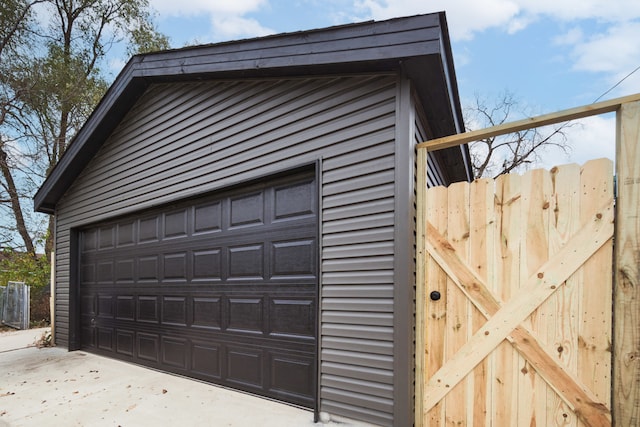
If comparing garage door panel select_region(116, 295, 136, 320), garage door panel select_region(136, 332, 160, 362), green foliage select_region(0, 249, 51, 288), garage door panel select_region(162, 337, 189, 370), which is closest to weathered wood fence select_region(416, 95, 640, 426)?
garage door panel select_region(162, 337, 189, 370)

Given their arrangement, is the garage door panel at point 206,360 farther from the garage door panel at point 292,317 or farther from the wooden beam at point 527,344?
the wooden beam at point 527,344

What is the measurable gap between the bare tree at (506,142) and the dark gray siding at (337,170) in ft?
33.0

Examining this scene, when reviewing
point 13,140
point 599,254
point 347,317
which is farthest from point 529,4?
point 13,140

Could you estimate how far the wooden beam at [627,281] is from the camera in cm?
191

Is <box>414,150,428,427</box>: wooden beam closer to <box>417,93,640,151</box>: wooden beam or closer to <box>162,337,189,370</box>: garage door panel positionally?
<box>417,93,640,151</box>: wooden beam

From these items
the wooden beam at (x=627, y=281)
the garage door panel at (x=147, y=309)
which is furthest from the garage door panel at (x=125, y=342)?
the wooden beam at (x=627, y=281)

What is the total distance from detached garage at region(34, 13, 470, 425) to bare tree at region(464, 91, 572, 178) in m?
8.79

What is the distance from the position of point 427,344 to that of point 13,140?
13682 millimetres

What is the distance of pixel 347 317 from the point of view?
276cm

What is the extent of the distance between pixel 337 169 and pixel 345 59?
847mm

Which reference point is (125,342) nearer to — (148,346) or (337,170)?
(148,346)

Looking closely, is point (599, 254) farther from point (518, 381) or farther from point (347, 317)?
point (347, 317)

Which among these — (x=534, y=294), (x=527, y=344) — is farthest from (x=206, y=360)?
(x=534, y=294)

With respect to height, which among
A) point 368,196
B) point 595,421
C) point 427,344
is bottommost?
point 595,421
